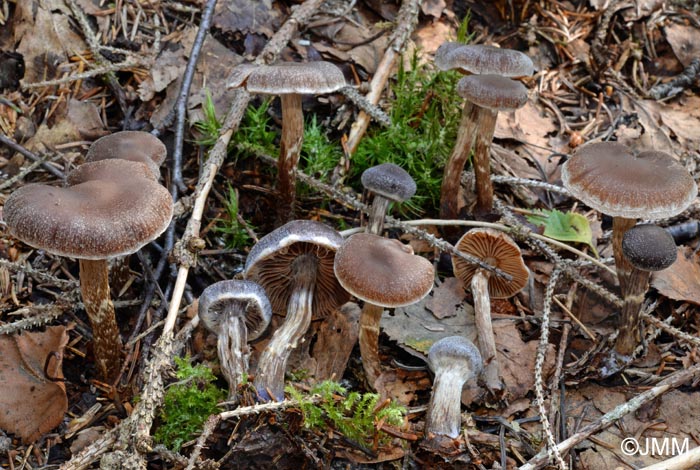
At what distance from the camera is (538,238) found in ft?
12.3

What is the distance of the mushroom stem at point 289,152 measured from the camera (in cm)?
371

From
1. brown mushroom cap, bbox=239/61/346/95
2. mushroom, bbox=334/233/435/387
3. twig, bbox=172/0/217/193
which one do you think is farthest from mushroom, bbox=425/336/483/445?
twig, bbox=172/0/217/193

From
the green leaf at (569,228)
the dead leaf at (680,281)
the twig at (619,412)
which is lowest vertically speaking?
the twig at (619,412)

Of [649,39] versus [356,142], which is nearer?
[356,142]

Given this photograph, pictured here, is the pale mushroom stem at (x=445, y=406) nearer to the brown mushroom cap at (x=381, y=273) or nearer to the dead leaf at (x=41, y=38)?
the brown mushroom cap at (x=381, y=273)

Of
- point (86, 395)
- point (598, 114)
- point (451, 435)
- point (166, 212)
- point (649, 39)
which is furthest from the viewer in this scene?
point (649, 39)

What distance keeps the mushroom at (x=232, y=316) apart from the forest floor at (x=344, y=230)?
16 centimetres

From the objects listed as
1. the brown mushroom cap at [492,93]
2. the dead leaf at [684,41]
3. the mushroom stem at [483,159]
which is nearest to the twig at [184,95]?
the brown mushroom cap at [492,93]

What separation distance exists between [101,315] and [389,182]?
1736 millimetres

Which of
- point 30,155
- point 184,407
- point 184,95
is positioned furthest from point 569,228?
point 30,155

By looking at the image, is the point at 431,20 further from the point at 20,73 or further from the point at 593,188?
the point at 20,73

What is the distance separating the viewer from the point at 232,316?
10.3ft

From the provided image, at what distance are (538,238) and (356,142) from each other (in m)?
1.44

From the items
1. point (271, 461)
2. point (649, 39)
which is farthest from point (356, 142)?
point (649, 39)
